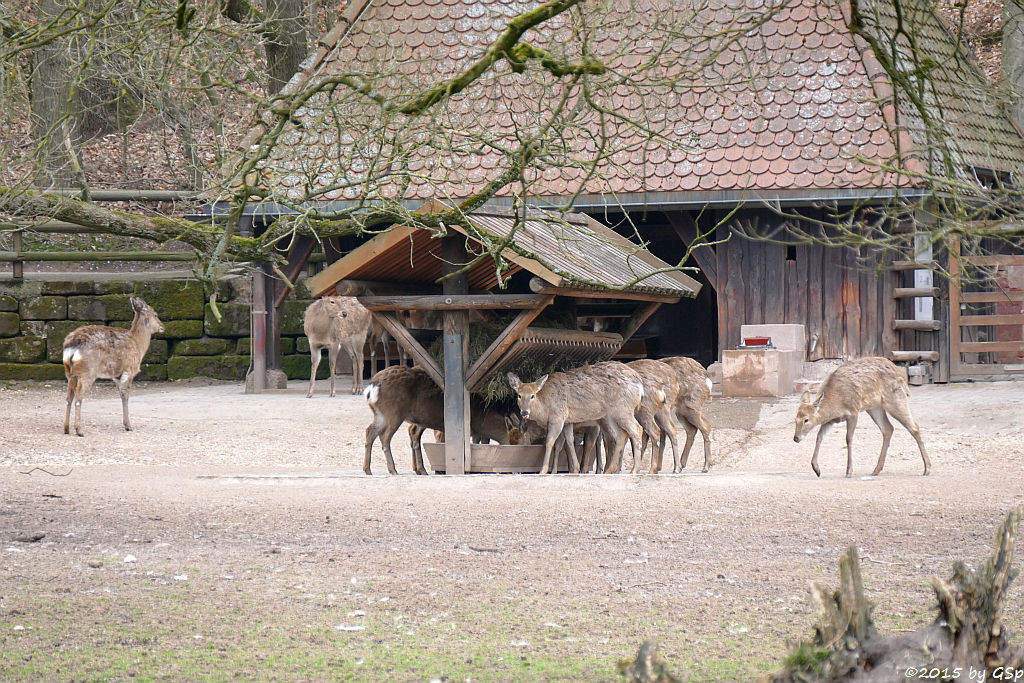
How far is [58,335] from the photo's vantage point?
2158 cm

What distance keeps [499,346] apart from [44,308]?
13.5 metres

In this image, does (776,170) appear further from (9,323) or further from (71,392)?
(9,323)

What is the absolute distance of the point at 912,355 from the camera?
1803 cm

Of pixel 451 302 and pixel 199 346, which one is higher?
pixel 451 302

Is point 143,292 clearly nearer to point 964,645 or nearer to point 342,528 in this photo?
point 342,528

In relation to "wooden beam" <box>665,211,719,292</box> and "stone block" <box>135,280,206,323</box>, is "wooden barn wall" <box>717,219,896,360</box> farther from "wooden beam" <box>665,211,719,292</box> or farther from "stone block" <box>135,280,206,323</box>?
"stone block" <box>135,280,206,323</box>

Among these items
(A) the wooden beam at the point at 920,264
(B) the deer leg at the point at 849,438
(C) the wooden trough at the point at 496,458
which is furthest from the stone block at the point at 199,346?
(B) the deer leg at the point at 849,438

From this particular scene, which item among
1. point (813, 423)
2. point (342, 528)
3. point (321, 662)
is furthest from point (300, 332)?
point (321, 662)

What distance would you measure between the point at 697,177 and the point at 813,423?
287 inches

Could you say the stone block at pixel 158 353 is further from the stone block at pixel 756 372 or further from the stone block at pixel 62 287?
the stone block at pixel 756 372

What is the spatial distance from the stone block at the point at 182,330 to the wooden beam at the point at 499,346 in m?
12.2

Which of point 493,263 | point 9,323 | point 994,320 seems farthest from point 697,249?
point 9,323

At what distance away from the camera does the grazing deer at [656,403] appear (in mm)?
11445

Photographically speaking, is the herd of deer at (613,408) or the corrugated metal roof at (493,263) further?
the herd of deer at (613,408)
